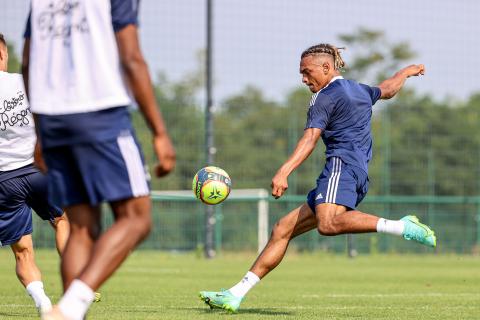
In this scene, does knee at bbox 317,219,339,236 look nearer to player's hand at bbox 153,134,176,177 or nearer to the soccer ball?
the soccer ball

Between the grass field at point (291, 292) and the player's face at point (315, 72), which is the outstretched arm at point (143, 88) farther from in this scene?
the player's face at point (315, 72)

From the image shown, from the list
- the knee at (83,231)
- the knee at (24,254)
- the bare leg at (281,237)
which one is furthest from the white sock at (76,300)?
the bare leg at (281,237)

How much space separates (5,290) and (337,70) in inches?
168

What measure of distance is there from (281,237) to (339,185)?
26.7 inches

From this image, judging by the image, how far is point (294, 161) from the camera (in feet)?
29.0

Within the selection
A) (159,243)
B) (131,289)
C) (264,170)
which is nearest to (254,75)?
(264,170)

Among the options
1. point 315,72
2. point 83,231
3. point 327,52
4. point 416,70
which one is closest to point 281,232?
point 315,72

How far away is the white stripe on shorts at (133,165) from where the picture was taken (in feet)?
17.5

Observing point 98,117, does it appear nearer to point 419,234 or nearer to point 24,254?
point 24,254

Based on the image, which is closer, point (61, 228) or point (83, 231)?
point (83, 231)

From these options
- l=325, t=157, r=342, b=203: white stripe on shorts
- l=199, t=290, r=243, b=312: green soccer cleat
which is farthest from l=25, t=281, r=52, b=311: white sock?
l=325, t=157, r=342, b=203: white stripe on shorts

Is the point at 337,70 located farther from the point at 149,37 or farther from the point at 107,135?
the point at 149,37

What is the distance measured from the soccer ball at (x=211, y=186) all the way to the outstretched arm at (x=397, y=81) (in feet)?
5.38

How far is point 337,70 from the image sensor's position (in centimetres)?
964
